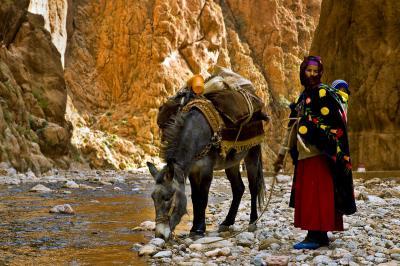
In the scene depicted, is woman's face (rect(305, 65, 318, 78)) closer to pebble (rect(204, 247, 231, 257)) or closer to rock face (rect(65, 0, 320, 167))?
pebble (rect(204, 247, 231, 257))

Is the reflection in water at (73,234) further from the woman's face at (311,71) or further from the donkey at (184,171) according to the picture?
the woman's face at (311,71)

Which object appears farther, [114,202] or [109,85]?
[109,85]

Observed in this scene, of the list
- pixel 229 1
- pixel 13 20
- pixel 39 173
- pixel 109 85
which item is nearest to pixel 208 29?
pixel 229 1

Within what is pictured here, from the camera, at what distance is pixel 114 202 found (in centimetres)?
987

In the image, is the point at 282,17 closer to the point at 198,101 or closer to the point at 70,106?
the point at 70,106

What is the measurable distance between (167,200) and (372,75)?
16235mm

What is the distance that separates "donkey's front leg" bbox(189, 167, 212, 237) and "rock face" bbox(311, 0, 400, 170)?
46.1ft

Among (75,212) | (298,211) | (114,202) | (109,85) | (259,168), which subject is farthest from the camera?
(109,85)

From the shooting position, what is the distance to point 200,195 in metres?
5.43

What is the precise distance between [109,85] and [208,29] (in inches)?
495

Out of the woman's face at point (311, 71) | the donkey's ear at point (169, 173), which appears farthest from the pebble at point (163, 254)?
the woman's face at point (311, 71)

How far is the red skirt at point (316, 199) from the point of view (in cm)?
455

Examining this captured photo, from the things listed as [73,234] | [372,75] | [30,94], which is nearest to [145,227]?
[73,234]

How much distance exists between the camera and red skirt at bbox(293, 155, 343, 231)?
4.55 metres
